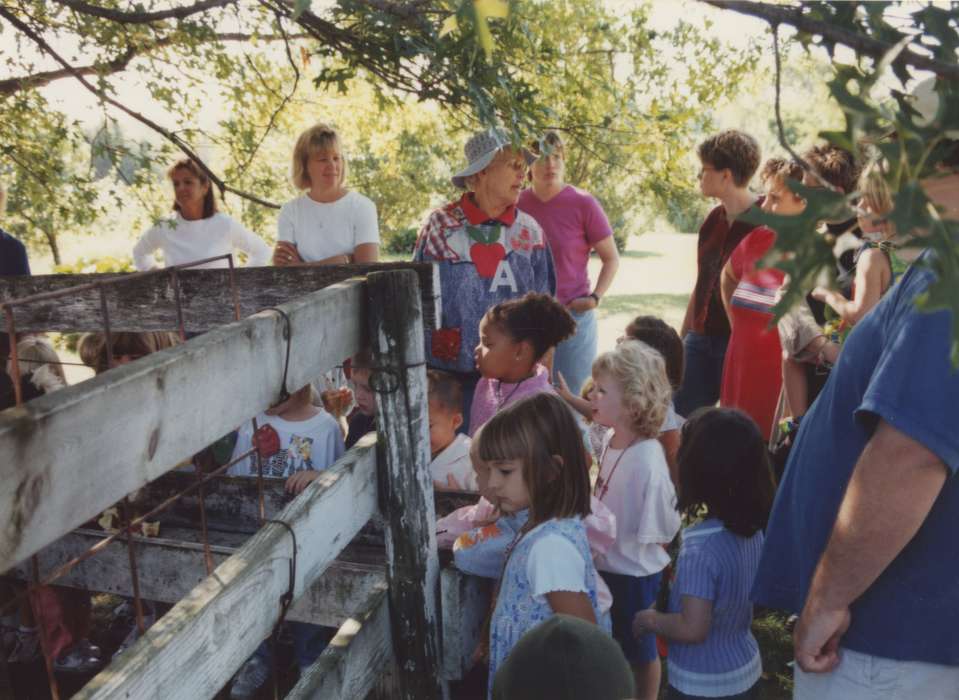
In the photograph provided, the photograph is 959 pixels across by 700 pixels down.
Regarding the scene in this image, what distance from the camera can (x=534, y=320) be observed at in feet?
10.1

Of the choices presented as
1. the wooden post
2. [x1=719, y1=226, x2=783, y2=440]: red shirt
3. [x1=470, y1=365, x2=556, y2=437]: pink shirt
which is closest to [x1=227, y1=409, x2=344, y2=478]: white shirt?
[x1=470, y1=365, x2=556, y2=437]: pink shirt

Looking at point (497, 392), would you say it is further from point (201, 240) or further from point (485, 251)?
point (201, 240)

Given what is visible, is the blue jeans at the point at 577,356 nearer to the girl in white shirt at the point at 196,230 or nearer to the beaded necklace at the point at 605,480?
the beaded necklace at the point at 605,480

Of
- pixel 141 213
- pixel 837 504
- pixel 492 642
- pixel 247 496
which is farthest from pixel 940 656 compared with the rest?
pixel 141 213

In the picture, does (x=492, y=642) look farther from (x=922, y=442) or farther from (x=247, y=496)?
(x=922, y=442)

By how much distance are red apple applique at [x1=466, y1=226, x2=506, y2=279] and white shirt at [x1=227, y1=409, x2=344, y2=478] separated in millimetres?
974

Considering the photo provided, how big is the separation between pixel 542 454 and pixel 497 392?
1008 millimetres

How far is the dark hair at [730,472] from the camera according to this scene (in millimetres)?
2242

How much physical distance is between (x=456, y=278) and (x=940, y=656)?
2.42 m

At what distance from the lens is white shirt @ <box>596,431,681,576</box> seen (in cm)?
259

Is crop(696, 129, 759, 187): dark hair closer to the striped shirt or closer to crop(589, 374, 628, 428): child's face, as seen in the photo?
crop(589, 374, 628, 428): child's face

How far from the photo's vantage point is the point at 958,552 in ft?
4.99

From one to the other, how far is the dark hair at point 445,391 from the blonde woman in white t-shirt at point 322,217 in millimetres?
1389

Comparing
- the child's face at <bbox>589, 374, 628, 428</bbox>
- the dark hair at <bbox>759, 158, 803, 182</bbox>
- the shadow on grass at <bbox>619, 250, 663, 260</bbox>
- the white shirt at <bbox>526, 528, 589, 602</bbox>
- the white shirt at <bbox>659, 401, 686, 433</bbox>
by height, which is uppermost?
the dark hair at <bbox>759, 158, 803, 182</bbox>
